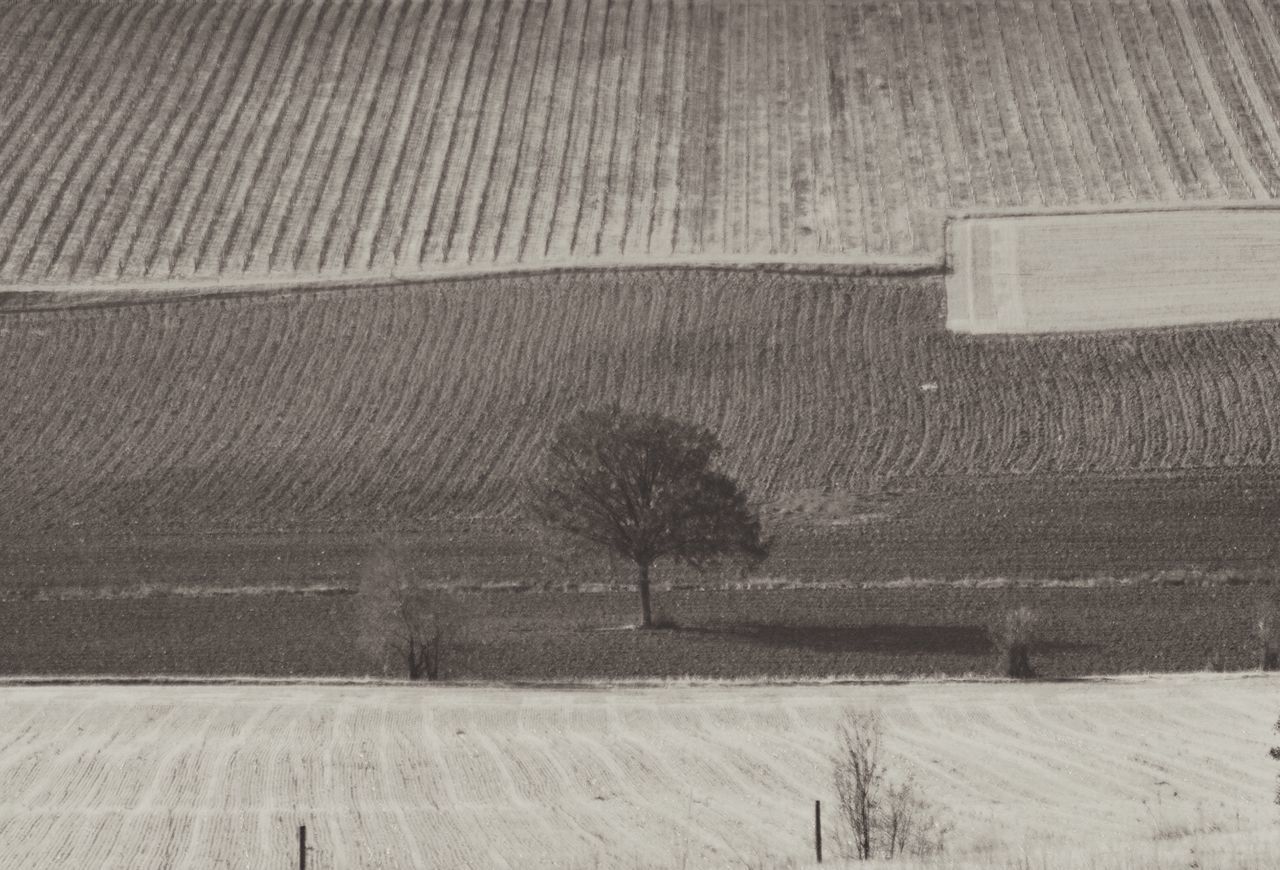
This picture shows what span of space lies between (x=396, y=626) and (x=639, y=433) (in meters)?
7.60

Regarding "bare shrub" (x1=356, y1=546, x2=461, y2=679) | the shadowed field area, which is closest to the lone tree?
the shadowed field area

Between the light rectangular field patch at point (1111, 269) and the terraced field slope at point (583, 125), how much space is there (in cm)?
204

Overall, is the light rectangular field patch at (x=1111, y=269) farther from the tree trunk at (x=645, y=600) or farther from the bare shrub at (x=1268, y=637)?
the bare shrub at (x=1268, y=637)

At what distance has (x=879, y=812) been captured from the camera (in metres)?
27.0

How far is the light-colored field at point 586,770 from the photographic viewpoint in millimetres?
26438

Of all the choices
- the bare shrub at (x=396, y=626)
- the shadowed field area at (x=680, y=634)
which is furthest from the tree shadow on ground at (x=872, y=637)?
the bare shrub at (x=396, y=626)

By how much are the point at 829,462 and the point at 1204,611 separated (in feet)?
46.8

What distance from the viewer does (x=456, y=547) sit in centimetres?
5019

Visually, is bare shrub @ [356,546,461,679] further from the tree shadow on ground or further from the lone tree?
the tree shadow on ground

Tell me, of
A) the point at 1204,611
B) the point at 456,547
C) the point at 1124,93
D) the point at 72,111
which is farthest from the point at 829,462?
the point at 72,111

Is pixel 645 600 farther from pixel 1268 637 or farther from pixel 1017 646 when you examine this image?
pixel 1268 637

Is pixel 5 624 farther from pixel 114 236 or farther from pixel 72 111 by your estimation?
pixel 72 111

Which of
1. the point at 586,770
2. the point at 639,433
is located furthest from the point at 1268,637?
the point at 586,770

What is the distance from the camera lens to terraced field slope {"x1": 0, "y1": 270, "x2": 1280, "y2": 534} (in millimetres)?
54719
